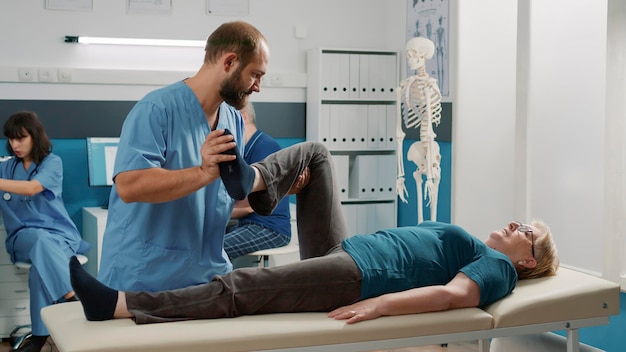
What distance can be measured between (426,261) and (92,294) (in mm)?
988

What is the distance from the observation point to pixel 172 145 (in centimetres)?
216

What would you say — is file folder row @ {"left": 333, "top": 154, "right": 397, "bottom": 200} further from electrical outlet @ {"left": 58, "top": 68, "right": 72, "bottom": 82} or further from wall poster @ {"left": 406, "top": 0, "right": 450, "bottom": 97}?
electrical outlet @ {"left": 58, "top": 68, "right": 72, "bottom": 82}

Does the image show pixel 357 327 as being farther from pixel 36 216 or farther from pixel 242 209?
pixel 36 216

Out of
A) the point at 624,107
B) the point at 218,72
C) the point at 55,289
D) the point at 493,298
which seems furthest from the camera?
the point at 55,289

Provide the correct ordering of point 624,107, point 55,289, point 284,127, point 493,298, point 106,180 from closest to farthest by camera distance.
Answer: point 493,298 < point 624,107 < point 55,289 < point 106,180 < point 284,127

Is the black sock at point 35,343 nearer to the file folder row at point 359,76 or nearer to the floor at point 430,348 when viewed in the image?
the floor at point 430,348

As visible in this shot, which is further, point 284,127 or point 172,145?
point 284,127

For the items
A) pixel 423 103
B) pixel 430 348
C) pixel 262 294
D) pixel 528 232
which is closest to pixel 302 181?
pixel 262 294

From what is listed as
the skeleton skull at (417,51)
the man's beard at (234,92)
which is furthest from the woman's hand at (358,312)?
the skeleton skull at (417,51)

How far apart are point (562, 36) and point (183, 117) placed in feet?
6.03

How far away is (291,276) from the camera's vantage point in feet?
7.39

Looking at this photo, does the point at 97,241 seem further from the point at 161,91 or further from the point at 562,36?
the point at 562,36

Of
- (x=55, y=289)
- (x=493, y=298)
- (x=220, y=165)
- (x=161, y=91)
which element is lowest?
(x=55, y=289)

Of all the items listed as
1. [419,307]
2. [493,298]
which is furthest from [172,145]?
[493,298]
